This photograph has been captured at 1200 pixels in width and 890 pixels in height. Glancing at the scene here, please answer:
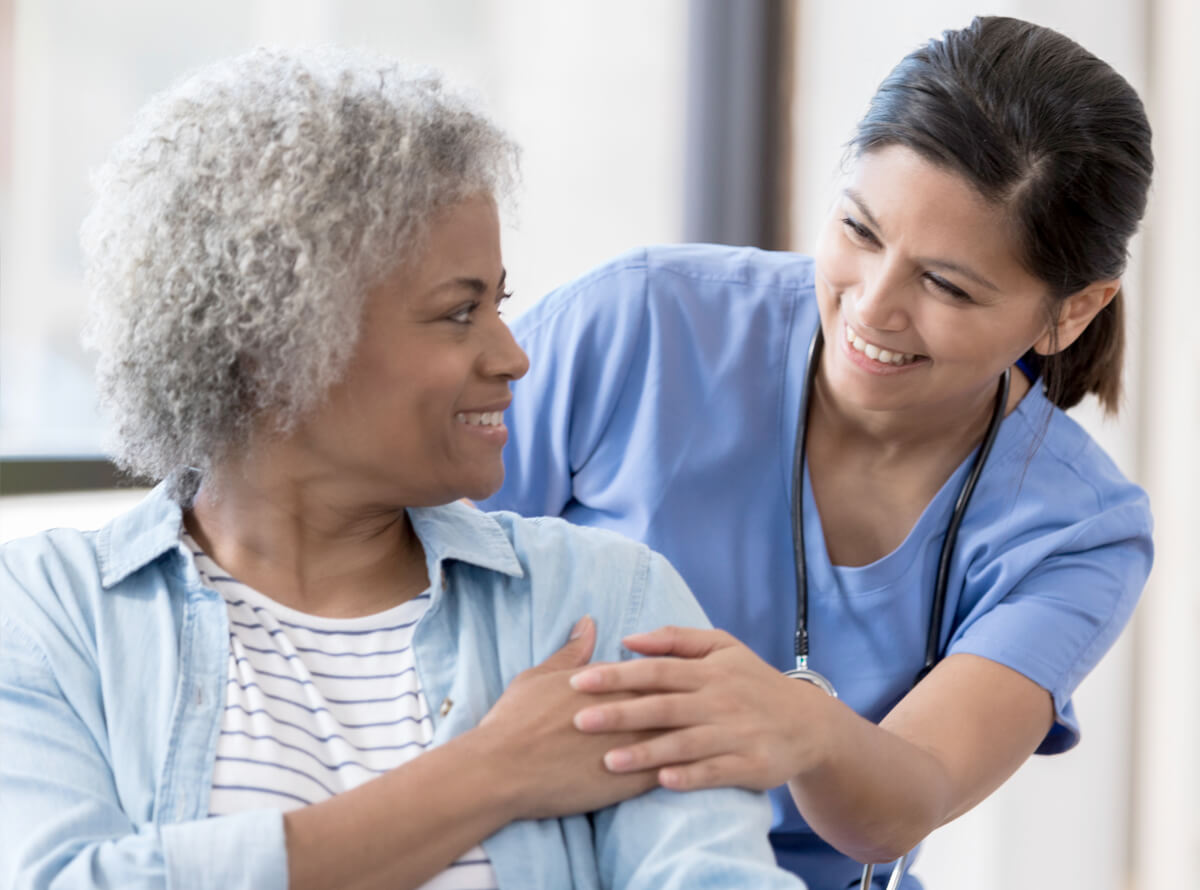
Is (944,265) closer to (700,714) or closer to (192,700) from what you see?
(700,714)

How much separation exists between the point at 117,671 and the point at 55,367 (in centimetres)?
106

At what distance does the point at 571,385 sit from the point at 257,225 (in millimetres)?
577

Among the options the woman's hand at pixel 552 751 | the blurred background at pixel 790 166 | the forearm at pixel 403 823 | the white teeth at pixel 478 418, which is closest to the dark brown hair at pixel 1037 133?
the white teeth at pixel 478 418

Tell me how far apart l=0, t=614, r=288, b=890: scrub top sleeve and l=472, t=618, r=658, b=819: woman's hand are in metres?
0.18

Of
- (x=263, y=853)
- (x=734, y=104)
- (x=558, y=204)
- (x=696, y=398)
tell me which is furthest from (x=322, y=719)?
(x=734, y=104)

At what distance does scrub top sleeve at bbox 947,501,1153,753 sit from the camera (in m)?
1.42

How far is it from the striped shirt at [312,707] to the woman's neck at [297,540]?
0.07 ft

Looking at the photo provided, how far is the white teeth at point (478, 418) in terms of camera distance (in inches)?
43.4

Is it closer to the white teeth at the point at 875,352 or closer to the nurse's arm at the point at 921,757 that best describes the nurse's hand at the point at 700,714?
the nurse's arm at the point at 921,757

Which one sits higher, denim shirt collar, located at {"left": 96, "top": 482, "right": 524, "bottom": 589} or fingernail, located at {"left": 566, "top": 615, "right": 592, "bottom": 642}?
denim shirt collar, located at {"left": 96, "top": 482, "right": 524, "bottom": 589}

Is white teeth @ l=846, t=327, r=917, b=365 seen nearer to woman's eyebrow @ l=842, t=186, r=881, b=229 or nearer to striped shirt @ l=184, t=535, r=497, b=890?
woman's eyebrow @ l=842, t=186, r=881, b=229

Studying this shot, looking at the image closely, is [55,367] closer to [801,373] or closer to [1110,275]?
[801,373]

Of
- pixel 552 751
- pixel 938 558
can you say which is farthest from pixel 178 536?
pixel 938 558

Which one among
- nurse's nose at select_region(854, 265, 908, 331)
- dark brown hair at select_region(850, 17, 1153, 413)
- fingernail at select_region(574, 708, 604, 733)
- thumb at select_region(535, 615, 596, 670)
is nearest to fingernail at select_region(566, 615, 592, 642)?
thumb at select_region(535, 615, 596, 670)
